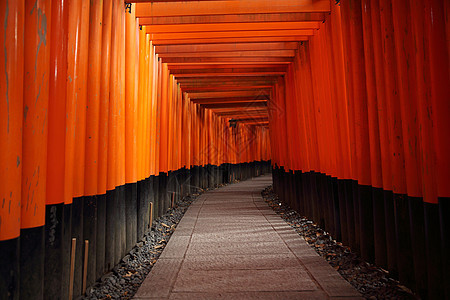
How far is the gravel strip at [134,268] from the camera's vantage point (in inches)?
122

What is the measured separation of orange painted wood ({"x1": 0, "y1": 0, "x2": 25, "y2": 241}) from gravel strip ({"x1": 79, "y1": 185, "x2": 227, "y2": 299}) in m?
1.36

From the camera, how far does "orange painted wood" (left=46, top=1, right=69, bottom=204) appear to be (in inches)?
96.7

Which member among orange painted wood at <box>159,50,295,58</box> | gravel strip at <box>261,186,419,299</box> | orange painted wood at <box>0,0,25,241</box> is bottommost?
gravel strip at <box>261,186,419,299</box>

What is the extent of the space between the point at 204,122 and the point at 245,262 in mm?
10147

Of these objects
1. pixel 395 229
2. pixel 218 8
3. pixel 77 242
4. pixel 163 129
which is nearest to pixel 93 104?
pixel 77 242

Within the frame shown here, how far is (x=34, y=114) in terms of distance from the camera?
7.06ft

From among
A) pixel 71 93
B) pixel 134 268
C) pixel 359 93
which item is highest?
pixel 359 93

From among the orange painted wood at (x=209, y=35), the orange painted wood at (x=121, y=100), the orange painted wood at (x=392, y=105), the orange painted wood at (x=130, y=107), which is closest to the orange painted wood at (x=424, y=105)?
the orange painted wood at (x=392, y=105)

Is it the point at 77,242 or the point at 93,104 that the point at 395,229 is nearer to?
the point at 77,242

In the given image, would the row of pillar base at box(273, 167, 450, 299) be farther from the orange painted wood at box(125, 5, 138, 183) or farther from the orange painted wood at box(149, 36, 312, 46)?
the orange painted wood at box(125, 5, 138, 183)

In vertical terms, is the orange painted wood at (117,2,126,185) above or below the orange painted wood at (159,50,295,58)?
below

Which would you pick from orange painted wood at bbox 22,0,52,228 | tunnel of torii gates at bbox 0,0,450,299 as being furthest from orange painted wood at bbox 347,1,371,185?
orange painted wood at bbox 22,0,52,228

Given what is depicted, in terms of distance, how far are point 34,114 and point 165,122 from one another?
4.90m

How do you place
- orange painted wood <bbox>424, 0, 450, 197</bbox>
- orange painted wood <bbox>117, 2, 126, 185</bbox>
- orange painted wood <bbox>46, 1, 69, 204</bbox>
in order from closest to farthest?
orange painted wood <bbox>424, 0, 450, 197</bbox>, orange painted wood <bbox>46, 1, 69, 204</bbox>, orange painted wood <bbox>117, 2, 126, 185</bbox>
